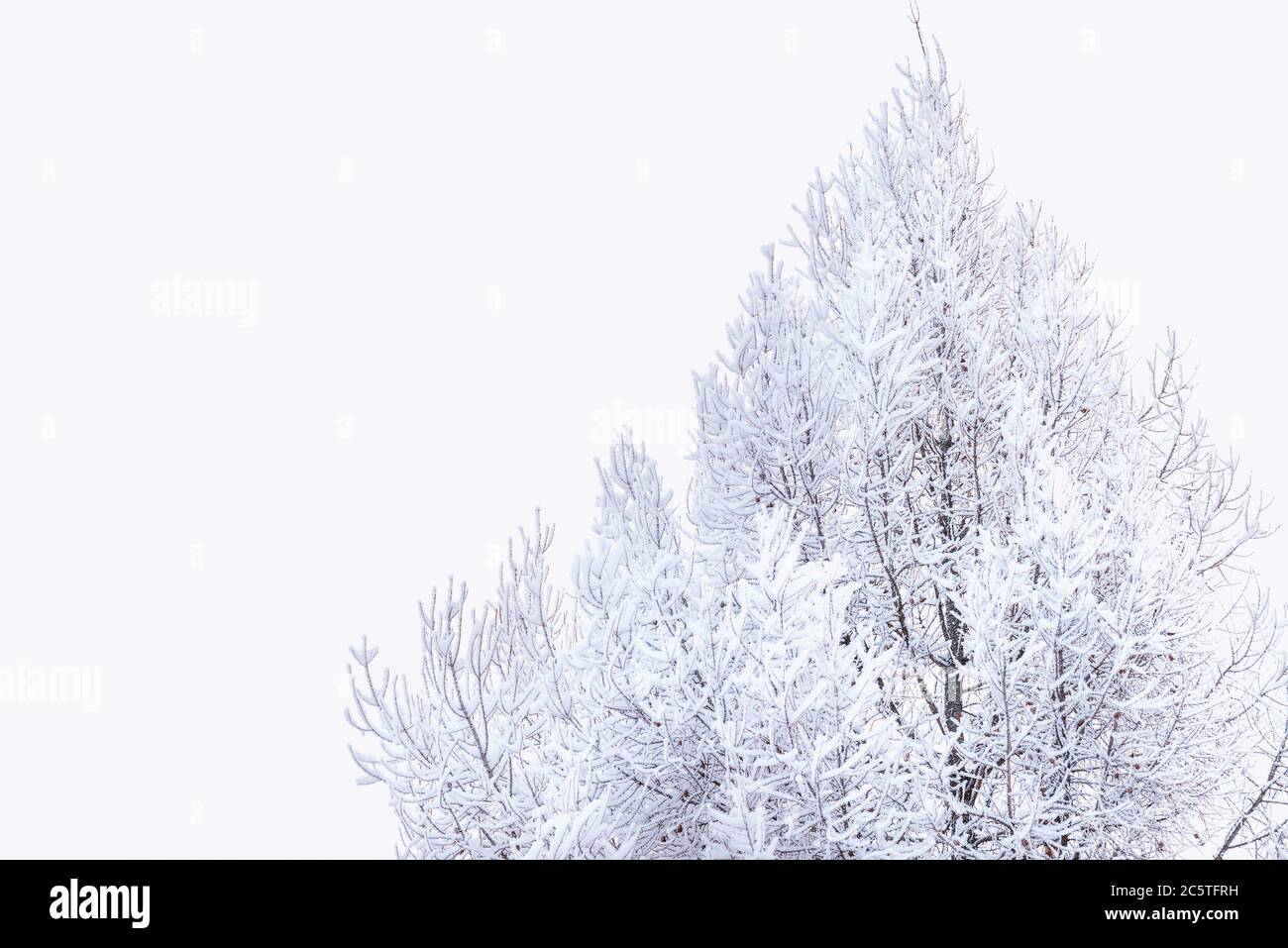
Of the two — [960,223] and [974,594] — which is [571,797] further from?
[960,223]

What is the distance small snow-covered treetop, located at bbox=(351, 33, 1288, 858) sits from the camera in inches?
271

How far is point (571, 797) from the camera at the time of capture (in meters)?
6.73

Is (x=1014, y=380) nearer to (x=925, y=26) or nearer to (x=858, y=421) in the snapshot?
(x=858, y=421)

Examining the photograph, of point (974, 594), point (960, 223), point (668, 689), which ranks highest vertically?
point (960, 223)

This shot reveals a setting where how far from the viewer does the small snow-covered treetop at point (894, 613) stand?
22.5 ft

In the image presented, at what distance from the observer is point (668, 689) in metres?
7.05

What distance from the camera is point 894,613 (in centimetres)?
909

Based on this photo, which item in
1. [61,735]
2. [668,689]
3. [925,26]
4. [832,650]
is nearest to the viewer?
[832,650]
